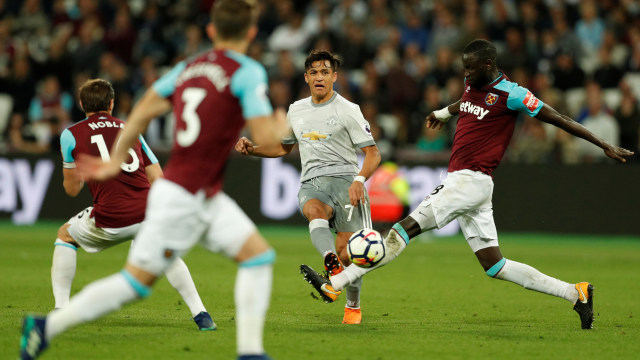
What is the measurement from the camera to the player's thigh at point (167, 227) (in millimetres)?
5215

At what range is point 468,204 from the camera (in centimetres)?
800

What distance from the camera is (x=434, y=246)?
16.6 m

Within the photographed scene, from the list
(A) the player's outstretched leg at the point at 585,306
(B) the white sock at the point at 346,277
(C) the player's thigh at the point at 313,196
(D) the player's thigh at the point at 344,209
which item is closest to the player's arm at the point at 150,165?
(C) the player's thigh at the point at 313,196

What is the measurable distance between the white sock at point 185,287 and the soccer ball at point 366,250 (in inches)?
53.5

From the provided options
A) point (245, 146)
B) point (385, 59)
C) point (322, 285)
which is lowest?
point (322, 285)

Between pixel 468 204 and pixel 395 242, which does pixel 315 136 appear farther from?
pixel 468 204

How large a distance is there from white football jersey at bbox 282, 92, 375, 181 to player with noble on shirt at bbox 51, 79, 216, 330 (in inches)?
61.8

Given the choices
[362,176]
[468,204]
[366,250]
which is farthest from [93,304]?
A: [468,204]

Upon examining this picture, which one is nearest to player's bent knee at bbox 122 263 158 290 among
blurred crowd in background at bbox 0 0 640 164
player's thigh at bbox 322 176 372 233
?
player's thigh at bbox 322 176 372 233

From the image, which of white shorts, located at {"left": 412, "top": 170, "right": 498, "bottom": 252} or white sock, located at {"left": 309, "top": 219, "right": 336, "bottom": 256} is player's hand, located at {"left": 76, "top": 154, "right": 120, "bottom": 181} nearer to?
white sock, located at {"left": 309, "top": 219, "right": 336, "bottom": 256}

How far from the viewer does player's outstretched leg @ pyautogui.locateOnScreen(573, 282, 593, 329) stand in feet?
26.1

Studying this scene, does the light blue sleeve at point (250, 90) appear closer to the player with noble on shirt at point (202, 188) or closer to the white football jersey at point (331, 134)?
the player with noble on shirt at point (202, 188)

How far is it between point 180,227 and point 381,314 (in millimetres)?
4005

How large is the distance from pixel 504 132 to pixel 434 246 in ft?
28.3
